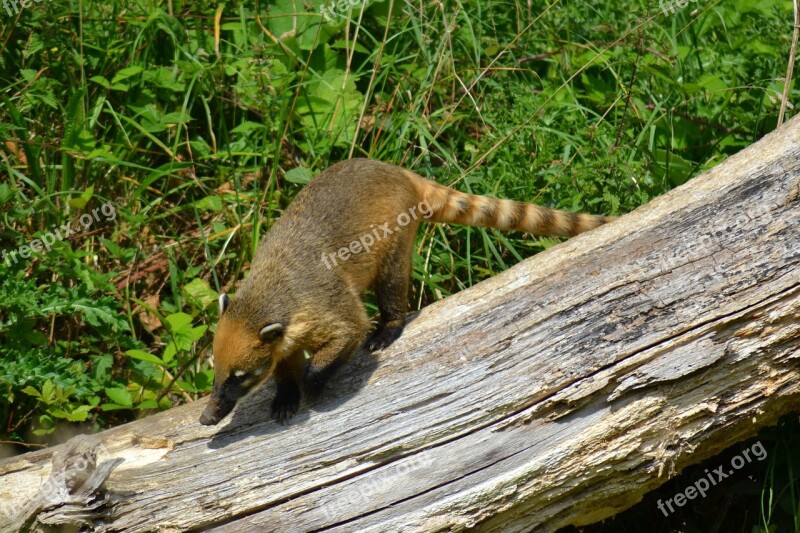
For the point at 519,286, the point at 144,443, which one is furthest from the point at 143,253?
the point at 519,286

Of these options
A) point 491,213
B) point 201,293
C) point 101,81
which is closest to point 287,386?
point 201,293

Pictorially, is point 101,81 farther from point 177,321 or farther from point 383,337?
point 383,337

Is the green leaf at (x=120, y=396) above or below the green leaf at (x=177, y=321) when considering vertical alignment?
below

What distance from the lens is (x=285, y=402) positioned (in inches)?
167

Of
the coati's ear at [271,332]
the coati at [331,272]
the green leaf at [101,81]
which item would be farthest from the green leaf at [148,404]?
the green leaf at [101,81]

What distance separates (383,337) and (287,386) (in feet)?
1.87

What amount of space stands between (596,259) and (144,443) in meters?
2.36

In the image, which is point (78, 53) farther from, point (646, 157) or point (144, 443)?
point (646, 157)

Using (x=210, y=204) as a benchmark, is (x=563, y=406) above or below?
below

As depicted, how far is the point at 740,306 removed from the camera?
3.59 meters

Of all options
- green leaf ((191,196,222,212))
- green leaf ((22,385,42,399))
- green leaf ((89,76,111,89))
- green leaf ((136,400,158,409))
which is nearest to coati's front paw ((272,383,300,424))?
green leaf ((136,400,158,409))

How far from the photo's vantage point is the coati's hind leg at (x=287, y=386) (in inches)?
164

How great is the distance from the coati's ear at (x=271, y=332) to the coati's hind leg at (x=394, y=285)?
1.82 ft

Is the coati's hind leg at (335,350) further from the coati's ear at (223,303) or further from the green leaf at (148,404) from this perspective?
the green leaf at (148,404)
